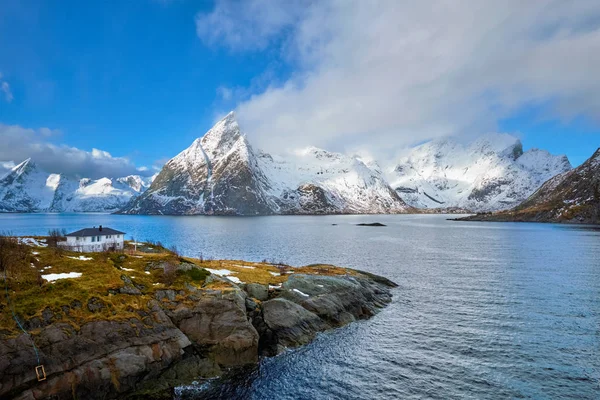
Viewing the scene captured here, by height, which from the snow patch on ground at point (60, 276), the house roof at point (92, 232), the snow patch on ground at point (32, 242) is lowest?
the snow patch on ground at point (60, 276)

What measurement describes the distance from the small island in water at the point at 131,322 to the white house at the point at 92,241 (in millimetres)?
19136

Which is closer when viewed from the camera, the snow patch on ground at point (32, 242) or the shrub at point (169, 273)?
the shrub at point (169, 273)

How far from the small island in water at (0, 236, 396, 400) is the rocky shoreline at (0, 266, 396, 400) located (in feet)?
0.21

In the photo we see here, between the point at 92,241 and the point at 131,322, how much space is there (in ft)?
121

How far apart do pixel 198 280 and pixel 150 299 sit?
7.05m

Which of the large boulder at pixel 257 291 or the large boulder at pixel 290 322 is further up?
the large boulder at pixel 257 291

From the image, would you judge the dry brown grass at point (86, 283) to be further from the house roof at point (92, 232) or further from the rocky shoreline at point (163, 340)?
the house roof at point (92, 232)

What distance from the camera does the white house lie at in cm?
5575

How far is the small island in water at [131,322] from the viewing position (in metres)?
22.6

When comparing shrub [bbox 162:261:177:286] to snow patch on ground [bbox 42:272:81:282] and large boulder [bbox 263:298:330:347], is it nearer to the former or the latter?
snow patch on ground [bbox 42:272:81:282]

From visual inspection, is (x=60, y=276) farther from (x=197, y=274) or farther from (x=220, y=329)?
(x=220, y=329)

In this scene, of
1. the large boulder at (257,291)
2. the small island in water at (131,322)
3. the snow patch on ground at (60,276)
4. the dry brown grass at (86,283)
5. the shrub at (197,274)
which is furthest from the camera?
the large boulder at (257,291)

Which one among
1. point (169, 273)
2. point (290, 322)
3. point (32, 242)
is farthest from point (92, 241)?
point (290, 322)

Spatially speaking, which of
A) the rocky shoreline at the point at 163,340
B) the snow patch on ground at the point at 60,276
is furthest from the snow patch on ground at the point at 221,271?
the snow patch on ground at the point at 60,276
